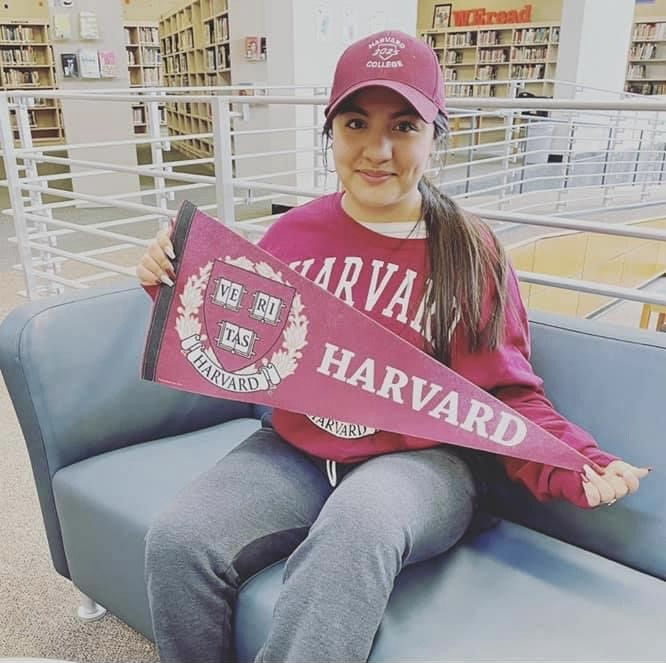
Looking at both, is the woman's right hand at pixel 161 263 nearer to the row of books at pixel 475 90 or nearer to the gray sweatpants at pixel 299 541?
the gray sweatpants at pixel 299 541

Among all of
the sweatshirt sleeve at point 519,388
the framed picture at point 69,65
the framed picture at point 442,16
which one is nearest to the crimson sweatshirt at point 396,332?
the sweatshirt sleeve at point 519,388

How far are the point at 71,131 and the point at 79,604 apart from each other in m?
5.50

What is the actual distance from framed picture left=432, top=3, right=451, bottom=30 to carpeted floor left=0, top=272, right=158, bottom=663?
11.0 metres

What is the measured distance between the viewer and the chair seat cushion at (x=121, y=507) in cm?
116

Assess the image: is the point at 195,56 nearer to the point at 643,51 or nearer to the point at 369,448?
the point at 643,51

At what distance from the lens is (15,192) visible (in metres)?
3.13

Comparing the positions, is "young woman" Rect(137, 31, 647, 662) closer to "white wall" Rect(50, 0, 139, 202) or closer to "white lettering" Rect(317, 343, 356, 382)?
"white lettering" Rect(317, 343, 356, 382)

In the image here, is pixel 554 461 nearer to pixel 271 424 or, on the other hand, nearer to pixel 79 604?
pixel 271 424

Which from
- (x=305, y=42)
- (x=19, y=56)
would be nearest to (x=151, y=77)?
(x=19, y=56)

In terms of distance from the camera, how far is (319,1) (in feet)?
17.7

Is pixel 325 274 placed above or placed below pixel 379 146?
below

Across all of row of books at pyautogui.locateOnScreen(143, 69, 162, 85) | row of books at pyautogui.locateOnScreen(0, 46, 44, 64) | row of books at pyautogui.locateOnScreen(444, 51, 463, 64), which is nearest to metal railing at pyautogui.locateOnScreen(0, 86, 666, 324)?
row of books at pyautogui.locateOnScreen(444, 51, 463, 64)

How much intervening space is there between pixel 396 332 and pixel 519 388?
213mm

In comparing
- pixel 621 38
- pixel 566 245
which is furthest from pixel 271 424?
pixel 621 38
